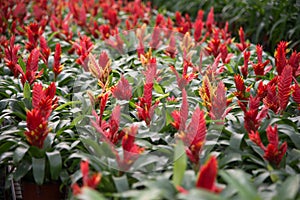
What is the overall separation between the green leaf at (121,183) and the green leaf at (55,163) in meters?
0.31

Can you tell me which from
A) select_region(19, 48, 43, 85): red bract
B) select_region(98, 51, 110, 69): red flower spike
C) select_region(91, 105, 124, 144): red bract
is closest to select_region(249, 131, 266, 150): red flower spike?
select_region(91, 105, 124, 144): red bract

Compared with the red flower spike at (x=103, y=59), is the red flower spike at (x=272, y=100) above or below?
below

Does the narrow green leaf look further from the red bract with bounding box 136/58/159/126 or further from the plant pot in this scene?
the red bract with bounding box 136/58/159/126

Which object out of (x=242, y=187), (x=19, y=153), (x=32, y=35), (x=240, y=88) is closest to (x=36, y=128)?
(x=19, y=153)

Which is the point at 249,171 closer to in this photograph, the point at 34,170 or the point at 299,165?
the point at 299,165

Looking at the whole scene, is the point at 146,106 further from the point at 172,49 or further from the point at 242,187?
the point at 172,49

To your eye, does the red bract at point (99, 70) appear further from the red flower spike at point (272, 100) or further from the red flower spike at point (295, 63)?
the red flower spike at point (295, 63)

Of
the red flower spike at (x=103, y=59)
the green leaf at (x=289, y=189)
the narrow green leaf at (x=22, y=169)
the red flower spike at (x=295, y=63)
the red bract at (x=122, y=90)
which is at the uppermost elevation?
the red flower spike at (x=103, y=59)

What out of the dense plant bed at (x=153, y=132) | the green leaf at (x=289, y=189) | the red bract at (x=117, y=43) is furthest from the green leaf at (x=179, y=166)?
the red bract at (x=117, y=43)

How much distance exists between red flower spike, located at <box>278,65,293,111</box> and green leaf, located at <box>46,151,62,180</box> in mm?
985

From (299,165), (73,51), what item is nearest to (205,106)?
(299,165)

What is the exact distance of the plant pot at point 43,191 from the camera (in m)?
1.93

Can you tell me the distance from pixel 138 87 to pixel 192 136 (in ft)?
2.70

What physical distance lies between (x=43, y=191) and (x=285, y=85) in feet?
3.68
